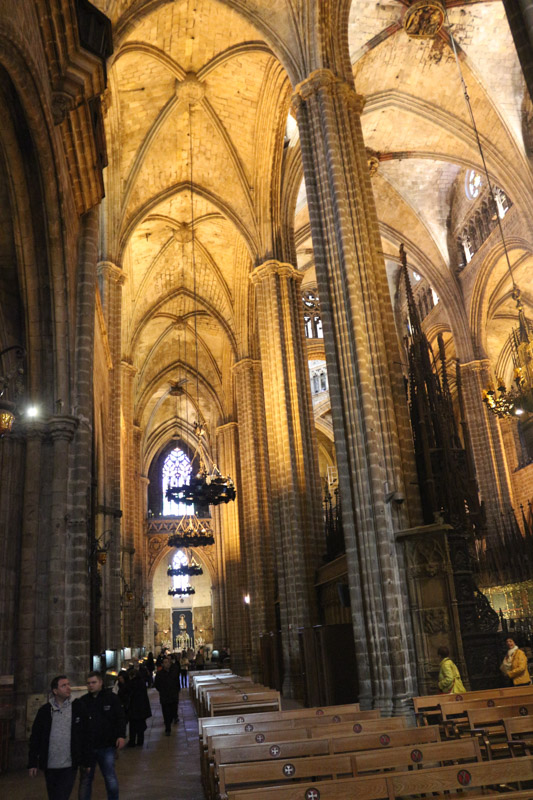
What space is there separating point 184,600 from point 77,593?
108 ft

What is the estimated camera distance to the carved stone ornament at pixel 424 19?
15586 millimetres

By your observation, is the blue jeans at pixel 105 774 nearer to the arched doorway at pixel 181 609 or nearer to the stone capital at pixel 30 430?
the stone capital at pixel 30 430

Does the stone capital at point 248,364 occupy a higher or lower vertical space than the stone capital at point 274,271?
lower

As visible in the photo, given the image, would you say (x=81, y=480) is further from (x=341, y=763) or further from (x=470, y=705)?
(x=341, y=763)

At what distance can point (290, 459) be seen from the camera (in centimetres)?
1611

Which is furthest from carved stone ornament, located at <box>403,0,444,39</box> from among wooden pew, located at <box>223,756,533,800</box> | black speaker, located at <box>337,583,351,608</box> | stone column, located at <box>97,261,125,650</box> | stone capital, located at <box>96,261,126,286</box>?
wooden pew, located at <box>223,756,533,800</box>

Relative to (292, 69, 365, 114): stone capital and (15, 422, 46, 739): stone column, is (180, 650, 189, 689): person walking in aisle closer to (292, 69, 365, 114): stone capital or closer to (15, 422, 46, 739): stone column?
(15, 422, 46, 739): stone column

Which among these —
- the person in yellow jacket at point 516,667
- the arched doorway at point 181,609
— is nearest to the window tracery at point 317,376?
the arched doorway at point 181,609

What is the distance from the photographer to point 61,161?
10125 millimetres

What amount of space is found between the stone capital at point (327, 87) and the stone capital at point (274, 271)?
219 inches

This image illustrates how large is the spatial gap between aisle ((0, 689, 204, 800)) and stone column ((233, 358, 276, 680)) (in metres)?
8.77

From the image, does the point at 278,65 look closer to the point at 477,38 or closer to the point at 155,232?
the point at 477,38

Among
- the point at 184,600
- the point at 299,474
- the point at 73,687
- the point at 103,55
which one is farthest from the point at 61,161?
the point at 184,600

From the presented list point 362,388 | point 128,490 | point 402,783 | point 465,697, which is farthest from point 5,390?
point 128,490
